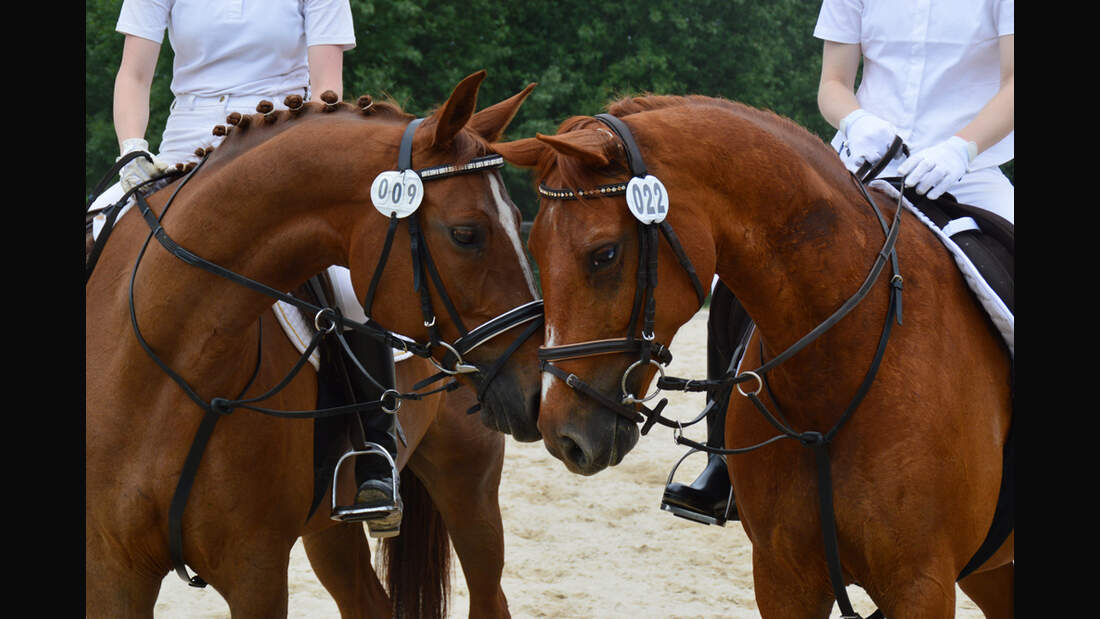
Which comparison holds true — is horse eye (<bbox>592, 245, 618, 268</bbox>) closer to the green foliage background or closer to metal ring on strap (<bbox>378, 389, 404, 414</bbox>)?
metal ring on strap (<bbox>378, 389, 404, 414</bbox>)

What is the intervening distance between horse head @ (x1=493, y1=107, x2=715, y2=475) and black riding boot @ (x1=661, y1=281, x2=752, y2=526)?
882mm

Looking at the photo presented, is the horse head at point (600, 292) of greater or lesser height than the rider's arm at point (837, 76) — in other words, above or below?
below

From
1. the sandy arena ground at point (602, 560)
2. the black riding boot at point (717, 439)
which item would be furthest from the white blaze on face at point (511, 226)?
the sandy arena ground at point (602, 560)

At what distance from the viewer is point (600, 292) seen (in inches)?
103

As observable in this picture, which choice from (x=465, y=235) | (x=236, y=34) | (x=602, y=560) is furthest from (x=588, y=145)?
(x=602, y=560)

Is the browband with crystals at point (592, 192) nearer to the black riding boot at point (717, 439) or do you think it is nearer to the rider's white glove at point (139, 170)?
the black riding boot at point (717, 439)

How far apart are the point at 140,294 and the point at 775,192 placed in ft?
5.67

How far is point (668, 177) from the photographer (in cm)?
267

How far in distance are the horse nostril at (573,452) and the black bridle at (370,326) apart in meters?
0.36

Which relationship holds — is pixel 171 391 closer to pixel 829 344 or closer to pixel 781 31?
pixel 829 344

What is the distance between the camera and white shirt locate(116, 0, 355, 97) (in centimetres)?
377

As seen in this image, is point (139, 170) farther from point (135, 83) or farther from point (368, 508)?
point (368, 508)

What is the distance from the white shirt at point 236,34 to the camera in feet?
12.4

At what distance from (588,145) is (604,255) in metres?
0.26
